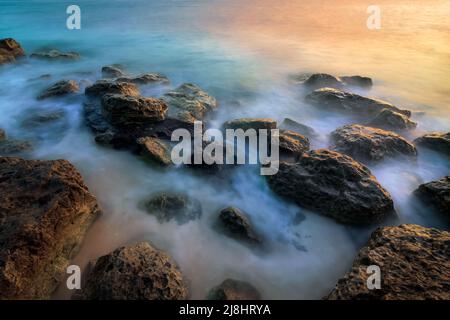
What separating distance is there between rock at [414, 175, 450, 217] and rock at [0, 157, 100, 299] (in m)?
4.44

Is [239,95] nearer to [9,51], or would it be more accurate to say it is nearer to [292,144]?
[292,144]

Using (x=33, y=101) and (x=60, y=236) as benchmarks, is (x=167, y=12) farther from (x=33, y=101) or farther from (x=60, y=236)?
(x=60, y=236)

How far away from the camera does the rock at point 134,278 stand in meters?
2.66

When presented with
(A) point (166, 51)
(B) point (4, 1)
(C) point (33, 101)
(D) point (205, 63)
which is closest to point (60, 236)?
(C) point (33, 101)

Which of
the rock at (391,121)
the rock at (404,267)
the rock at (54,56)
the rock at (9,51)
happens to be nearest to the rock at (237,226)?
the rock at (404,267)

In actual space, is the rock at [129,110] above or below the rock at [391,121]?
above

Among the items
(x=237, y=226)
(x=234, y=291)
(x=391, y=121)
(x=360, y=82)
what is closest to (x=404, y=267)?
(x=234, y=291)

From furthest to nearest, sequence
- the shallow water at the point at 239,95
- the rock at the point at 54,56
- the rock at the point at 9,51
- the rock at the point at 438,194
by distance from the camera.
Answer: the rock at the point at 54,56 < the rock at the point at 9,51 < the rock at the point at 438,194 < the shallow water at the point at 239,95

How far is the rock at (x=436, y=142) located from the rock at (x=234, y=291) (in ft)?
14.5

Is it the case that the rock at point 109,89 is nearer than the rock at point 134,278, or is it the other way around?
the rock at point 134,278

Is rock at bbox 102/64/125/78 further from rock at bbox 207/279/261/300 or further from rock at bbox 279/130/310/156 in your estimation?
rock at bbox 207/279/261/300

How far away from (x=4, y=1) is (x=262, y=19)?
2336 centimetres

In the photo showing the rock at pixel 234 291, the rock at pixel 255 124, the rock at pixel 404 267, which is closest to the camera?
the rock at pixel 404 267

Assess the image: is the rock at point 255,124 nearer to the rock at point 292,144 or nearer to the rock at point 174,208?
the rock at point 292,144
